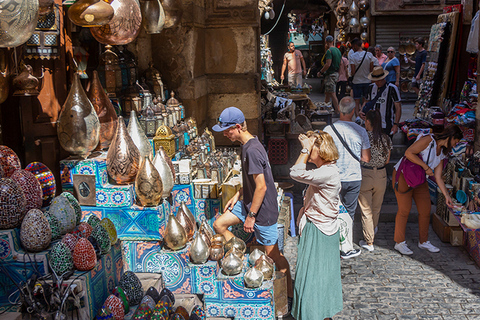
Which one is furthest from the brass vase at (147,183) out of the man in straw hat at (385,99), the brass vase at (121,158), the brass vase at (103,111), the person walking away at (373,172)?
the man in straw hat at (385,99)

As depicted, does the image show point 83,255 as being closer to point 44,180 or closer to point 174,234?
point 44,180

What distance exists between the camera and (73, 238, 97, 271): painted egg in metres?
2.88

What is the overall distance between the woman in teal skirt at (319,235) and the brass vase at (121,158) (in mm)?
1285

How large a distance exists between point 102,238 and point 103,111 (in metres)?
1.56

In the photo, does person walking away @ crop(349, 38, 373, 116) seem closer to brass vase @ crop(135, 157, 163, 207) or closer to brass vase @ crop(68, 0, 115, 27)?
brass vase @ crop(135, 157, 163, 207)

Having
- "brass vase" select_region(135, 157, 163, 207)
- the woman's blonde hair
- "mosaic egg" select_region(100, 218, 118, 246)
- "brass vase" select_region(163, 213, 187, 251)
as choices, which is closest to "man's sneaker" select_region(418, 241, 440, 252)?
the woman's blonde hair

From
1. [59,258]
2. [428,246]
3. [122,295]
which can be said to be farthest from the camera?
[428,246]

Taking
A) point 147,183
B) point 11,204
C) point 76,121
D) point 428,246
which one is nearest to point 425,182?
point 428,246

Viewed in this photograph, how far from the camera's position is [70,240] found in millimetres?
2965

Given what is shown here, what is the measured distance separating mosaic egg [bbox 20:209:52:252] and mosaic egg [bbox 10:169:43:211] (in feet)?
0.52

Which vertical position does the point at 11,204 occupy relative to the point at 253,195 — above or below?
above

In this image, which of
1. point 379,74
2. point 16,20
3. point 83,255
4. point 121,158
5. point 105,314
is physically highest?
point 16,20

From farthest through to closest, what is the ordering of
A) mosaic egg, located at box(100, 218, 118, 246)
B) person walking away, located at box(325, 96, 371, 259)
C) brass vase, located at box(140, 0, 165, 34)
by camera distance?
person walking away, located at box(325, 96, 371, 259) → brass vase, located at box(140, 0, 165, 34) → mosaic egg, located at box(100, 218, 118, 246)

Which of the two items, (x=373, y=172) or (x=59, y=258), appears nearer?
(x=59, y=258)
